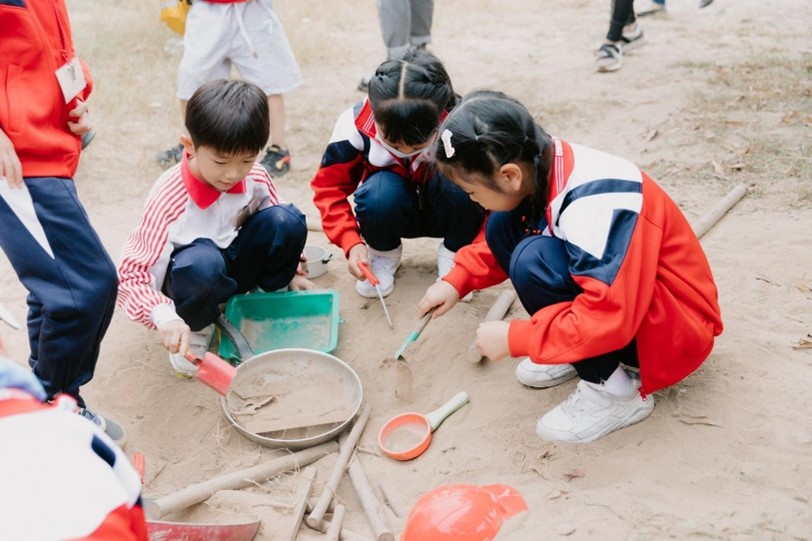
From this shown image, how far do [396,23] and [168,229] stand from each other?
9.17 feet

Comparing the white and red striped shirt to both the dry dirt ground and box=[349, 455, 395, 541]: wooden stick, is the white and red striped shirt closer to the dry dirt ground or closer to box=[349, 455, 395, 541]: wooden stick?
the dry dirt ground

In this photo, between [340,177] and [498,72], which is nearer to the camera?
[340,177]

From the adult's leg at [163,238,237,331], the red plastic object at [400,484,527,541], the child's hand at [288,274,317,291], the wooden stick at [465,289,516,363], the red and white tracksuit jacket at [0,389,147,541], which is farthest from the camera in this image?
the child's hand at [288,274,317,291]

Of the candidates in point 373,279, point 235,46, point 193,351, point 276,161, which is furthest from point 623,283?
point 235,46

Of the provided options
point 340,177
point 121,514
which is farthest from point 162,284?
point 121,514

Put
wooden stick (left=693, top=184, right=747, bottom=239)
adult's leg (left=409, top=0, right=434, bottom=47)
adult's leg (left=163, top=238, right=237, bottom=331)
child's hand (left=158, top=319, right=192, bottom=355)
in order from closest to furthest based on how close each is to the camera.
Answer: child's hand (left=158, top=319, right=192, bottom=355) → adult's leg (left=163, top=238, right=237, bottom=331) → wooden stick (left=693, top=184, right=747, bottom=239) → adult's leg (left=409, top=0, right=434, bottom=47)

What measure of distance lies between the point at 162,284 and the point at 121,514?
1786mm

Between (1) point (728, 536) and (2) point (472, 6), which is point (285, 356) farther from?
(2) point (472, 6)

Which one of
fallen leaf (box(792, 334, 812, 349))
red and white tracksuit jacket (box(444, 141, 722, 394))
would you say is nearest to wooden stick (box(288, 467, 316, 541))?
red and white tracksuit jacket (box(444, 141, 722, 394))

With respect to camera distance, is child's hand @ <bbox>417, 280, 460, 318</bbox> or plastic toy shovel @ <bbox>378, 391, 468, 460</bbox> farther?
child's hand @ <bbox>417, 280, 460, 318</bbox>

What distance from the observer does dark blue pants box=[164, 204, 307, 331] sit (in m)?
2.72

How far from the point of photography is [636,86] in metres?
5.35

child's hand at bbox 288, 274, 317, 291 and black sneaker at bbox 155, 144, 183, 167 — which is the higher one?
child's hand at bbox 288, 274, 317, 291

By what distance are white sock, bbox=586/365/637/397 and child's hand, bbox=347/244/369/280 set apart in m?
1.06
